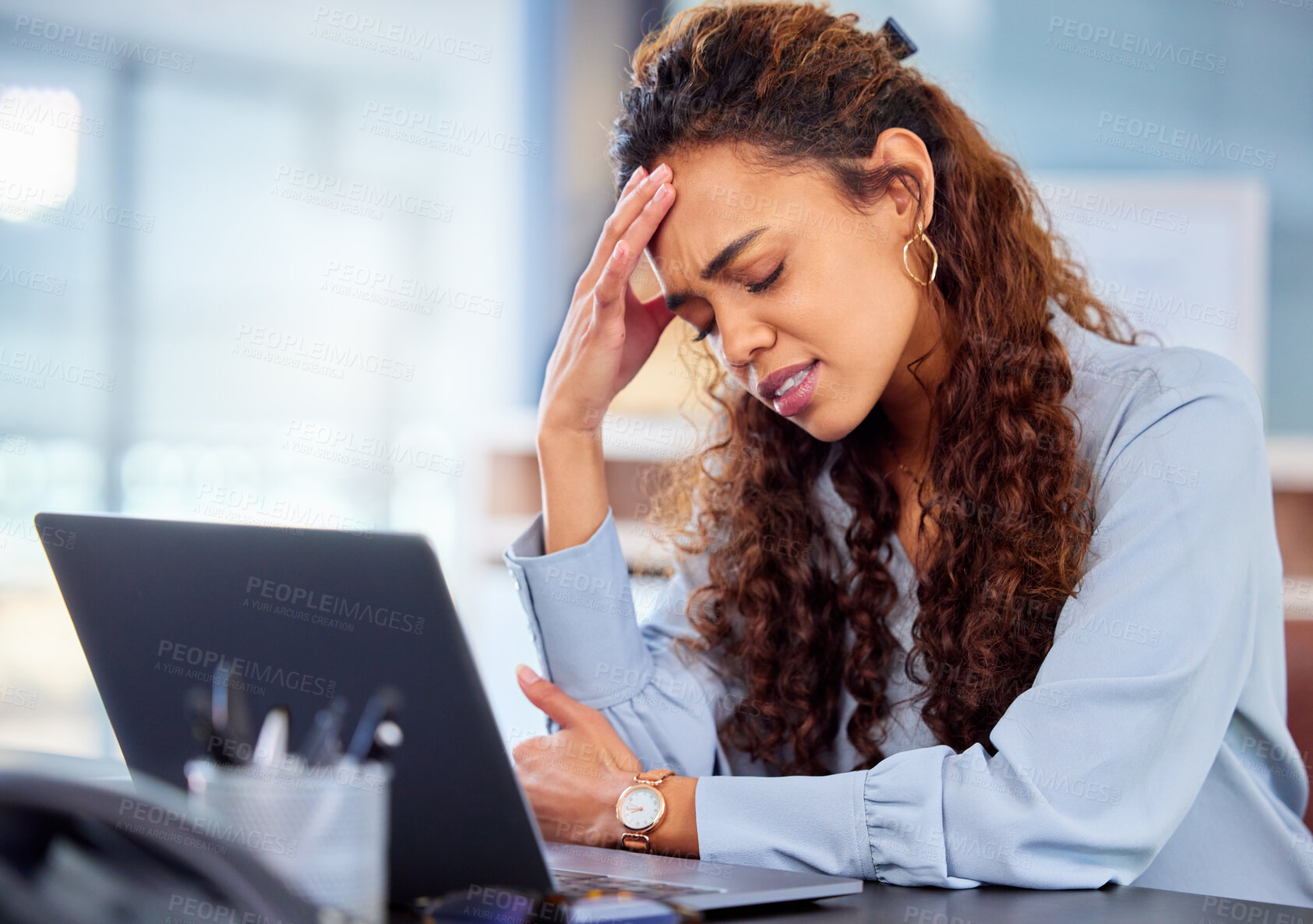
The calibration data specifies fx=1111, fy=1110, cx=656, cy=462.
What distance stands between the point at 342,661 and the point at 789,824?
1.25 ft

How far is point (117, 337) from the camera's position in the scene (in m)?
3.30

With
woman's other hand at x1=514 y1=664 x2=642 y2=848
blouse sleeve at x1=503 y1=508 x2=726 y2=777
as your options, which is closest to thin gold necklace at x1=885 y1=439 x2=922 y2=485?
blouse sleeve at x1=503 y1=508 x2=726 y2=777

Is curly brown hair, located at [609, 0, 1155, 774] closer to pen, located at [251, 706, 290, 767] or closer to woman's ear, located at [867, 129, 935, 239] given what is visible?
woman's ear, located at [867, 129, 935, 239]

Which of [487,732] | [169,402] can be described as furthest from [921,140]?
[169,402]

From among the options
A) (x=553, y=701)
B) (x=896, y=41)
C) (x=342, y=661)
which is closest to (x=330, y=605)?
(x=342, y=661)

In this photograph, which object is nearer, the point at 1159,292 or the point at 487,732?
the point at 487,732

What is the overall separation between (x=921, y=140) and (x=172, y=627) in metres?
0.88

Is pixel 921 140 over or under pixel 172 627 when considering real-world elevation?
over

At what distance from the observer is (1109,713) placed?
2.79ft

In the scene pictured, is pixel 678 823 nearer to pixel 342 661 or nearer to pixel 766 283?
pixel 342 661

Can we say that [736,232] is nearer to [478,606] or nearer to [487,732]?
[487,732]

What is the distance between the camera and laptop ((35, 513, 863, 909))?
59 cm

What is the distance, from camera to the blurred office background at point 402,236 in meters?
2.96

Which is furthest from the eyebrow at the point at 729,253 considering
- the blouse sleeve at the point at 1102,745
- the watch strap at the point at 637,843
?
the watch strap at the point at 637,843
